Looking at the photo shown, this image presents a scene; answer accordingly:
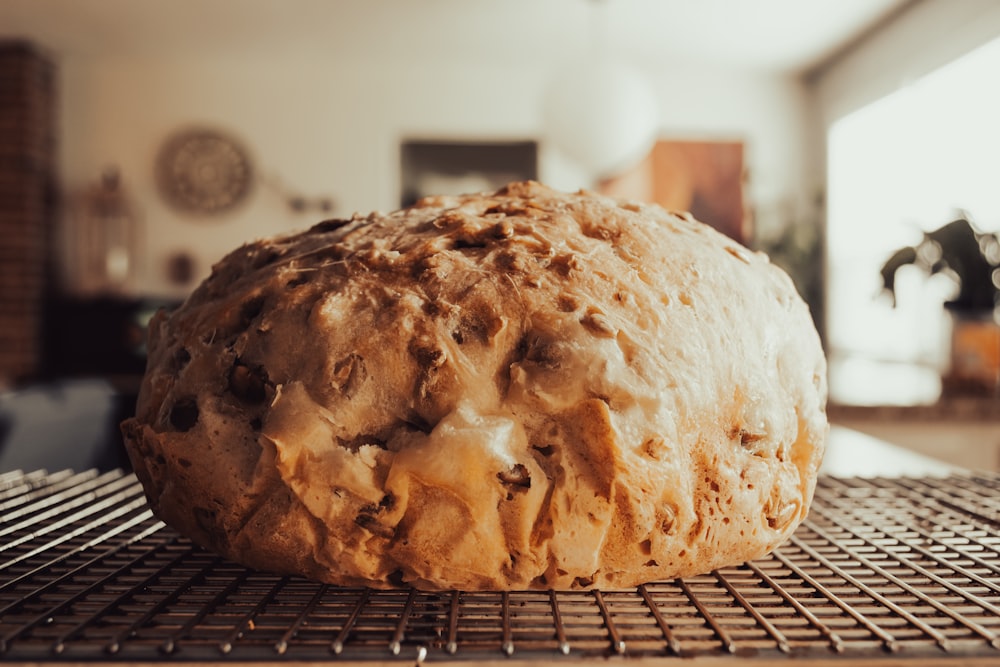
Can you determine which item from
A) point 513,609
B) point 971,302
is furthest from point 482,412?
point 971,302

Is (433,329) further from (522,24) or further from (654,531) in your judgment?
(522,24)

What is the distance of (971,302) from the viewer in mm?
2605

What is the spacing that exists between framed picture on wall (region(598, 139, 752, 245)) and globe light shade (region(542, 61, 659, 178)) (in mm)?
2257

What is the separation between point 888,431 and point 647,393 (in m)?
2.21

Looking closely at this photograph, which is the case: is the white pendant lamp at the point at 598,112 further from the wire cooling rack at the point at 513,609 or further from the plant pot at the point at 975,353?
the wire cooling rack at the point at 513,609

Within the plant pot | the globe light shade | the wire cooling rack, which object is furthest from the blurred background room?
the wire cooling rack

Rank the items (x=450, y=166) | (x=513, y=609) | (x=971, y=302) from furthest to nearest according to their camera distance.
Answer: (x=450, y=166) → (x=971, y=302) → (x=513, y=609)

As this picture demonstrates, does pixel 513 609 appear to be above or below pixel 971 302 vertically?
below

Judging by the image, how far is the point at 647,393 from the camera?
0.69 m

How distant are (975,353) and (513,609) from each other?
2507 mm

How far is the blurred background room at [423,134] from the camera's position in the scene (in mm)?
4309

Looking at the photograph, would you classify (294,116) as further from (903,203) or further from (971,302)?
(971,302)

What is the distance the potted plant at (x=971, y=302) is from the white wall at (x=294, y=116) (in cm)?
292

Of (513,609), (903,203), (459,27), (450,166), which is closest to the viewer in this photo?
(513,609)
